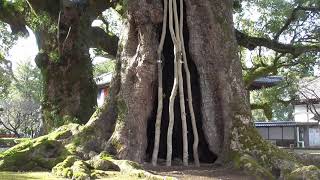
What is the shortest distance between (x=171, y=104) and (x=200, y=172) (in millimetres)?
1648

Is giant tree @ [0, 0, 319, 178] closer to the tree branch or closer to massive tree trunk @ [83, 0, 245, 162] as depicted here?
massive tree trunk @ [83, 0, 245, 162]

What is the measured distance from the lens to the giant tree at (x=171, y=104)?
831cm

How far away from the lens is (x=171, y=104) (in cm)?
897

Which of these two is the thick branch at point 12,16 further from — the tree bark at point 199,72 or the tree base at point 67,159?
the tree base at point 67,159

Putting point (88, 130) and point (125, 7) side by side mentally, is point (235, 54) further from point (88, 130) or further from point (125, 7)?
point (88, 130)

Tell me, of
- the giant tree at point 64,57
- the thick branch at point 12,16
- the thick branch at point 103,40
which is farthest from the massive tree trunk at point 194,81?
the thick branch at point 12,16

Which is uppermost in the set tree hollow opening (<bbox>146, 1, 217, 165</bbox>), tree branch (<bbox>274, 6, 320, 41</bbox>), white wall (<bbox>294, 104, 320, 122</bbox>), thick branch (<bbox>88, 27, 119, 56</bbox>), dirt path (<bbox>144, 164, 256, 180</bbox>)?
tree branch (<bbox>274, 6, 320, 41</bbox>)

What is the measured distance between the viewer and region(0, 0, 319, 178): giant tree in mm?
8312

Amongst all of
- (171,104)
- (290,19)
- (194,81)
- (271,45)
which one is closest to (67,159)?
(171,104)

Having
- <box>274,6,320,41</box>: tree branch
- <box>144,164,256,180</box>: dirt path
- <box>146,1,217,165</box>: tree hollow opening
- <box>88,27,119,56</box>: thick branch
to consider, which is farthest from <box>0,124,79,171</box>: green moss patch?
<box>274,6,320,41</box>: tree branch

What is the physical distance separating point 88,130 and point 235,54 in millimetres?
3507

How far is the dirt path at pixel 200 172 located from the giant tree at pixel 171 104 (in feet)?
0.70

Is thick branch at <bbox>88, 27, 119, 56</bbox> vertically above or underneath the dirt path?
above

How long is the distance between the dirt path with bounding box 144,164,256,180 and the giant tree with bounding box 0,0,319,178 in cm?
21
